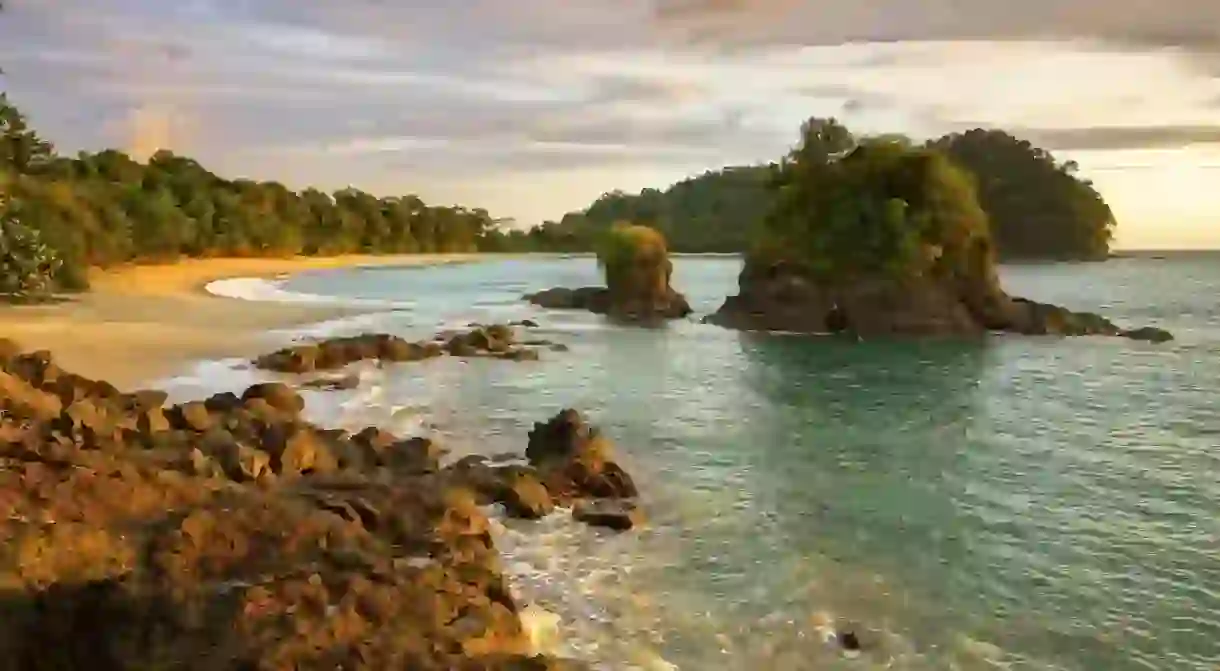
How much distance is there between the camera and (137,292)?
76750mm

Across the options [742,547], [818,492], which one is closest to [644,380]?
[818,492]

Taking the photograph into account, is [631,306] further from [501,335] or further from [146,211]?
[146,211]

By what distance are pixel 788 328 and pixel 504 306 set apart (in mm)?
31312

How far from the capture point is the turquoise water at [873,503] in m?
15.5

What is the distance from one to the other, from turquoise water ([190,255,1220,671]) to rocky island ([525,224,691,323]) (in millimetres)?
24960

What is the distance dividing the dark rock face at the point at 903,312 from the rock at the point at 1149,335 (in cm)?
7

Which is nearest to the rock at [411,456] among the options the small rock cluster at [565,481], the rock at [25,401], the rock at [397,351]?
the small rock cluster at [565,481]

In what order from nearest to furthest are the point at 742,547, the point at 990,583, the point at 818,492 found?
the point at 990,583 < the point at 742,547 < the point at 818,492

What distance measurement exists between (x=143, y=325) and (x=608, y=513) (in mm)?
39227

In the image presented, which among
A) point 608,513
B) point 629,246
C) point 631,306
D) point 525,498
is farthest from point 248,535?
point 629,246

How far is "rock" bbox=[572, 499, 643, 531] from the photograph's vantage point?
2083cm

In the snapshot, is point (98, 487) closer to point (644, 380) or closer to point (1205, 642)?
point (1205, 642)

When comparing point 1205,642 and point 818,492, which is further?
point 818,492

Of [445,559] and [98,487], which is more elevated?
[98,487]
